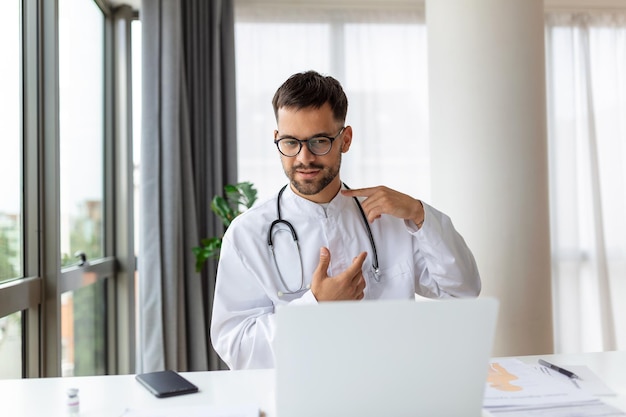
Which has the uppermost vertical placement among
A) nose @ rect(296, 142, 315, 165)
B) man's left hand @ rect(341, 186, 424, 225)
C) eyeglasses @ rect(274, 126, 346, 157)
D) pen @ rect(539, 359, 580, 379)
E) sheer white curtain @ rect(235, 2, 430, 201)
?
sheer white curtain @ rect(235, 2, 430, 201)

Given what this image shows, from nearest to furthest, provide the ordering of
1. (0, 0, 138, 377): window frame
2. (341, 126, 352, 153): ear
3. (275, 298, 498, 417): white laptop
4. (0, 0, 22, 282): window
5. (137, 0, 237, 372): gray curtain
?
(275, 298, 498, 417): white laptop, (341, 126, 352, 153): ear, (0, 0, 22, 282): window, (0, 0, 138, 377): window frame, (137, 0, 237, 372): gray curtain

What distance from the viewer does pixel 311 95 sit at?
1666 millimetres

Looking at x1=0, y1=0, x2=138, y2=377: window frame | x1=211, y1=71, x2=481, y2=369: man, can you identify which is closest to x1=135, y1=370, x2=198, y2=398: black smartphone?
x1=211, y1=71, x2=481, y2=369: man

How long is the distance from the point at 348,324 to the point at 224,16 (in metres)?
3.10

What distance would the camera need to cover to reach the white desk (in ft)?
3.68

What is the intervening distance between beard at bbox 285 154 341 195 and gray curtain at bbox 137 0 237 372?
5.18 ft

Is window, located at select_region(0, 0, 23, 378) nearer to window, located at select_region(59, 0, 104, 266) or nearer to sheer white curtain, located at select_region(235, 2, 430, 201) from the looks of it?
window, located at select_region(59, 0, 104, 266)

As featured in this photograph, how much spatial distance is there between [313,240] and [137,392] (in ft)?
2.41

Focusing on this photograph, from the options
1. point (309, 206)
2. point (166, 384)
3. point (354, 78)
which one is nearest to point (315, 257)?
point (309, 206)

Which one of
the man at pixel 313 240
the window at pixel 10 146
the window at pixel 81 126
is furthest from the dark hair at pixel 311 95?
the window at pixel 81 126

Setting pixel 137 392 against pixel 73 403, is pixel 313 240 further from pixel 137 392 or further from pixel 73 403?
pixel 73 403

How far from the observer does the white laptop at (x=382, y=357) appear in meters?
0.82

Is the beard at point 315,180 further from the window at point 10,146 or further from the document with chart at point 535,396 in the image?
the window at point 10,146

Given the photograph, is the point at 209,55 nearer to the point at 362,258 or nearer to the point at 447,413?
the point at 362,258
